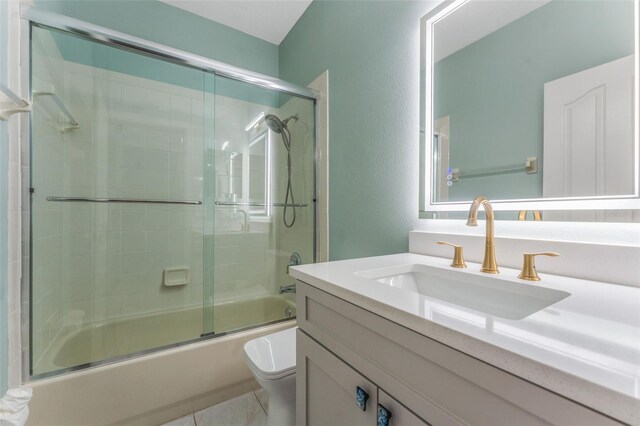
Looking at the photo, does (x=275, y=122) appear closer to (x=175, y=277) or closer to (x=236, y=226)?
(x=236, y=226)

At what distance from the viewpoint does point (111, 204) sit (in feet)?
5.60

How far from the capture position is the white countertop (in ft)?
0.93

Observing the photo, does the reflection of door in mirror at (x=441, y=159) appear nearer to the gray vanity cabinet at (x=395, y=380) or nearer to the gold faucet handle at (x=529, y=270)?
the gold faucet handle at (x=529, y=270)

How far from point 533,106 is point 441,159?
327mm

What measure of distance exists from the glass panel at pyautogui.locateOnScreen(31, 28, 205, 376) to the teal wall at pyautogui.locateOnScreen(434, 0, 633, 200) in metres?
1.54

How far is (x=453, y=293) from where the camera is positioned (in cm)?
81

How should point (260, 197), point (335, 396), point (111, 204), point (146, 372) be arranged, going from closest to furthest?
point (335, 396) → point (146, 372) → point (111, 204) → point (260, 197)

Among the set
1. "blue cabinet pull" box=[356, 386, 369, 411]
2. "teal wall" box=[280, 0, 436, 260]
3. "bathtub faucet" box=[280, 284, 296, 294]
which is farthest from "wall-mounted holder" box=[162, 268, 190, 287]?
"blue cabinet pull" box=[356, 386, 369, 411]

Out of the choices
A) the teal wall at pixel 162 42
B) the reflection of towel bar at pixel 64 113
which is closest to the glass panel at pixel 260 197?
the teal wall at pixel 162 42

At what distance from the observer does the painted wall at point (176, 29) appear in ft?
5.45

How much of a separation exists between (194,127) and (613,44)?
211 cm

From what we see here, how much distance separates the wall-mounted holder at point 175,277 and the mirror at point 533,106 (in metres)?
1.69

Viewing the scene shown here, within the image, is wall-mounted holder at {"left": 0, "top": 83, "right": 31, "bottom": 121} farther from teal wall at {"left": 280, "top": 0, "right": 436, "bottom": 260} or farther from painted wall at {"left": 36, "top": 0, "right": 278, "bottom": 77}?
teal wall at {"left": 280, "top": 0, "right": 436, "bottom": 260}

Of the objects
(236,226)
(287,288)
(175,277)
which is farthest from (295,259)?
(175,277)
